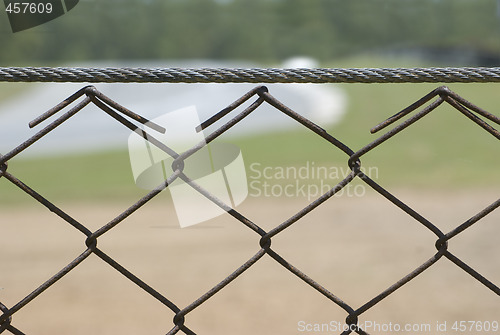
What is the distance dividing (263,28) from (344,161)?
18918 mm

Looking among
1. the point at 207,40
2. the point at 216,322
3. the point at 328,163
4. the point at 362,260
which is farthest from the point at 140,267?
the point at 207,40

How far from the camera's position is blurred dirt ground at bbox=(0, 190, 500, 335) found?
1871 millimetres

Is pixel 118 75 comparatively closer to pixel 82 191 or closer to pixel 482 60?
pixel 82 191

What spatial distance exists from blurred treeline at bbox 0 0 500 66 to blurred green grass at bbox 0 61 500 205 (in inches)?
580

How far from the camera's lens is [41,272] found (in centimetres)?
252

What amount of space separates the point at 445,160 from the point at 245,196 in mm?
2105

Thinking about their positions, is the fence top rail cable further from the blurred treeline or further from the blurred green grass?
the blurred treeline

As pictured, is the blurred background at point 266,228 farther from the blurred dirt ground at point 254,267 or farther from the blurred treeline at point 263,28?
the blurred treeline at point 263,28

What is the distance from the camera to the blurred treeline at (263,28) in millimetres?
21266

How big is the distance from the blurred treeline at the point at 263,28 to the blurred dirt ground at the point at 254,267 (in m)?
18.2

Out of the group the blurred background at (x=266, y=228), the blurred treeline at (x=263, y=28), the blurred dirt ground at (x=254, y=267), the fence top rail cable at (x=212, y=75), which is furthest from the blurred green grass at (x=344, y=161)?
the blurred treeline at (x=263, y=28)

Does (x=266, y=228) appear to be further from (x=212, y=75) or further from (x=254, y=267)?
(x=212, y=75)

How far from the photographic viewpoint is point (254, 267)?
2.34 m

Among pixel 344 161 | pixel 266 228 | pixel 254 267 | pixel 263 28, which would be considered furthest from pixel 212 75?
pixel 263 28
